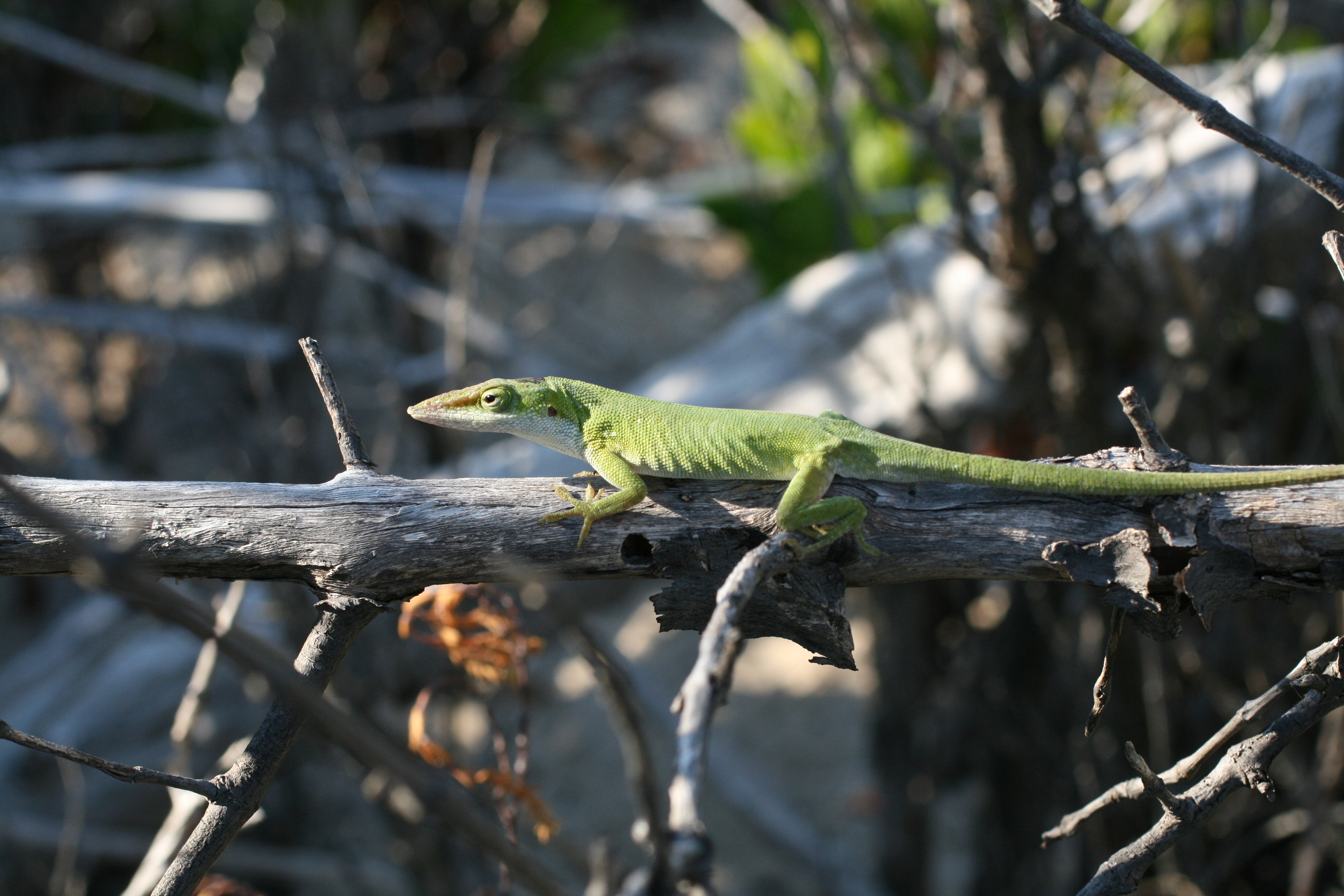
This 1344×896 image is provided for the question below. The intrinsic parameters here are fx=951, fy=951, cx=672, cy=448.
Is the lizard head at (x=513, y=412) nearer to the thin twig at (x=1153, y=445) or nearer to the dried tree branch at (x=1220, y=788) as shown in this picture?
the thin twig at (x=1153, y=445)

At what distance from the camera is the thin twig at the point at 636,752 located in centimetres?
111

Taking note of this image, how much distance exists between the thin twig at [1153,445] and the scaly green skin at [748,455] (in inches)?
1.5

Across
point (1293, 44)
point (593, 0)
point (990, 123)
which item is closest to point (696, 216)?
point (593, 0)

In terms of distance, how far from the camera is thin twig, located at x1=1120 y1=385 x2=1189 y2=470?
2113mm

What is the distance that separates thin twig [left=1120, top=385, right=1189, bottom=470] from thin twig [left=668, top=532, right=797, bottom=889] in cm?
91

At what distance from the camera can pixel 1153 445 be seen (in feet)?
7.16

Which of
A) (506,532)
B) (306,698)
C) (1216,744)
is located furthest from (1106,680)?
(306,698)

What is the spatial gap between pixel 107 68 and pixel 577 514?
604 centimetres

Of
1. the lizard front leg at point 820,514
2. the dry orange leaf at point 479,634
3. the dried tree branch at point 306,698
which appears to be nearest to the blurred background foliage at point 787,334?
the dry orange leaf at point 479,634

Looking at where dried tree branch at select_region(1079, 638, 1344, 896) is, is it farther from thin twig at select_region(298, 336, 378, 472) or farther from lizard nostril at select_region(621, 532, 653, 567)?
thin twig at select_region(298, 336, 378, 472)

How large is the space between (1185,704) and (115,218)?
766cm

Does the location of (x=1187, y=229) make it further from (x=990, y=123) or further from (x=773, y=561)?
(x=773, y=561)

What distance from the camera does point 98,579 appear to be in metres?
1.21

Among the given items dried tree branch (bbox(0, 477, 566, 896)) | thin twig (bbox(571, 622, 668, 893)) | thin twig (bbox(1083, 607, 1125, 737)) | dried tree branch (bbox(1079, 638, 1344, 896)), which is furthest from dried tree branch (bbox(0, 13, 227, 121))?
dried tree branch (bbox(1079, 638, 1344, 896))
